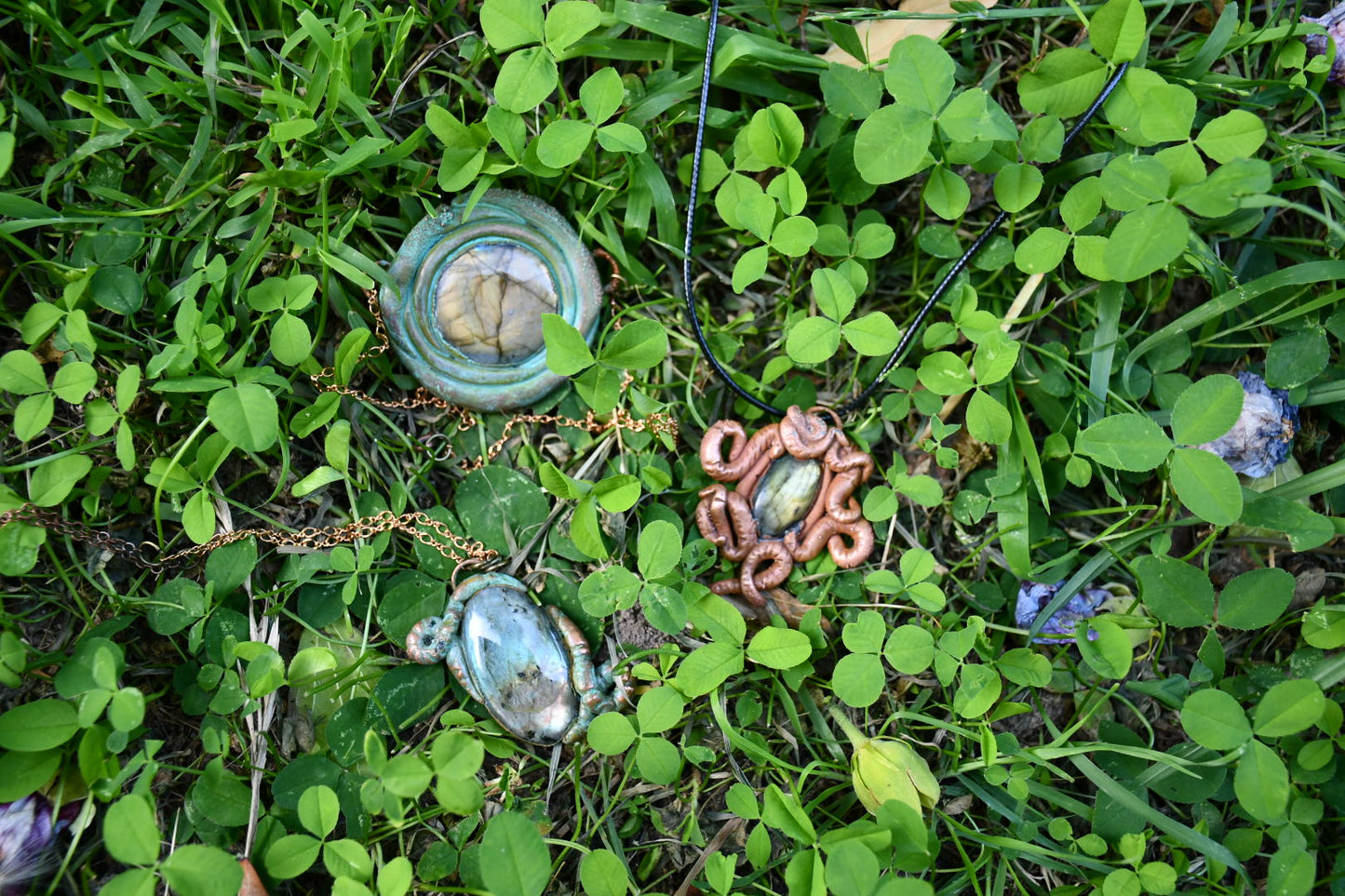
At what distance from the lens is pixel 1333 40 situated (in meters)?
2.03

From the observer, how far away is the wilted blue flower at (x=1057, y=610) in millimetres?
2043

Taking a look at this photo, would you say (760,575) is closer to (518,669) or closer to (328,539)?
(518,669)

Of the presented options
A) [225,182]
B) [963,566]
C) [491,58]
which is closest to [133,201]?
[225,182]

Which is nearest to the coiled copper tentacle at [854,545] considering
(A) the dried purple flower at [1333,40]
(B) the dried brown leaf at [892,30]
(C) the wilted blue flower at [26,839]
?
(B) the dried brown leaf at [892,30]

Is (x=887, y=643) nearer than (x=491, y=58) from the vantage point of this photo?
Yes

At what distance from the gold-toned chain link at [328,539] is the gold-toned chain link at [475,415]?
0.16 metres

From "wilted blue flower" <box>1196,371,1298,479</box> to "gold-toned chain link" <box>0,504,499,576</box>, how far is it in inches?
65.1

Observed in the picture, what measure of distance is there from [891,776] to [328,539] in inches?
51.4

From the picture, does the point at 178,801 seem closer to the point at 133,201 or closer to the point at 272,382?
the point at 272,382

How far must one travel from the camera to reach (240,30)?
2057 mm

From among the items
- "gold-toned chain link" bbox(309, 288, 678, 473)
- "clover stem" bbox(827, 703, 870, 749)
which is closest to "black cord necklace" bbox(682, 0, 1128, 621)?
"gold-toned chain link" bbox(309, 288, 678, 473)

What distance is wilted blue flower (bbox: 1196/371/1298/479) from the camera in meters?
2.02

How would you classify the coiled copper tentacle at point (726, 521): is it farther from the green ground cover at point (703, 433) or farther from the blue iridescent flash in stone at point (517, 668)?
the blue iridescent flash in stone at point (517, 668)

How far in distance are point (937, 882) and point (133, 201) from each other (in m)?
2.29
